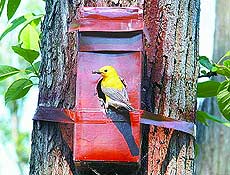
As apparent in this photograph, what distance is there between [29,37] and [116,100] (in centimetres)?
45

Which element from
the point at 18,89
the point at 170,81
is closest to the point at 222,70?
the point at 170,81

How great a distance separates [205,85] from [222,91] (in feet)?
0.18

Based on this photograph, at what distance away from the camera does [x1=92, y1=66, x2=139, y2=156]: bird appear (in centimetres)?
95

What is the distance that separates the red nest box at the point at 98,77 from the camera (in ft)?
3.10

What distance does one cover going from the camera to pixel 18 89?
3.88 ft

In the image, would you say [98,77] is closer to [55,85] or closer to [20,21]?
[55,85]

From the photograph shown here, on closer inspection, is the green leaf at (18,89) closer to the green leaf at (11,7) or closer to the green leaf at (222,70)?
the green leaf at (11,7)

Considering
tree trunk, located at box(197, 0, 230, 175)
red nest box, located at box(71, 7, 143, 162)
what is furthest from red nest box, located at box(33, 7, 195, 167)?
tree trunk, located at box(197, 0, 230, 175)

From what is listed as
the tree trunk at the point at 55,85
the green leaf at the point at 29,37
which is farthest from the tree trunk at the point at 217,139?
the tree trunk at the point at 55,85

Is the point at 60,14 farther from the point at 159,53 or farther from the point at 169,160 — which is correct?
the point at 169,160

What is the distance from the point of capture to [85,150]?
0.94 metres

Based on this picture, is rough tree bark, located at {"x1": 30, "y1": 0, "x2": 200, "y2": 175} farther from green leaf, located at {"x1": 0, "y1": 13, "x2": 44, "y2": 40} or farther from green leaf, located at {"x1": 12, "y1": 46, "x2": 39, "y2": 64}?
green leaf, located at {"x1": 0, "y1": 13, "x2": 44, "y2": 40}

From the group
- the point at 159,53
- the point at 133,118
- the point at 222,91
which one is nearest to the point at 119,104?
the point at 133,118

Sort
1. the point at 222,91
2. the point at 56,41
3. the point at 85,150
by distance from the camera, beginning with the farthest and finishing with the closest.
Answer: the point at 222,91
the point at 56,41
the point at 85,150
